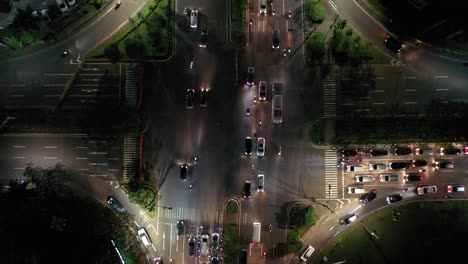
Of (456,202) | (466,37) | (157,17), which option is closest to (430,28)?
(466,37)

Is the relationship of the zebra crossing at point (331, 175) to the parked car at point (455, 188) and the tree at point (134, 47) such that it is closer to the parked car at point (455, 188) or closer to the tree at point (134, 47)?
the parked car at point (455, 188)

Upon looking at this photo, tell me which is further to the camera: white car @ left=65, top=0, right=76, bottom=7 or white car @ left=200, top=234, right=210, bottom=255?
white car @ left=65, top=0, right=76, bottom=7

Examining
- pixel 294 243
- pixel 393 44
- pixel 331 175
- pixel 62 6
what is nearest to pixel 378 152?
pixel 331 175

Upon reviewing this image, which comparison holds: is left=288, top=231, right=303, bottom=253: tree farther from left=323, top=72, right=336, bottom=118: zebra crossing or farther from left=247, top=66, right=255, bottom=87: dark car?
left=247, top=66, right=255, bottom=87: dark car

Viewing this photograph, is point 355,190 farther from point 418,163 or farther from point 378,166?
point 418,163

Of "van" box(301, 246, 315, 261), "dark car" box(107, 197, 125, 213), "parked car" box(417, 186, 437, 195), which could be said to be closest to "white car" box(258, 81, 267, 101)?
"van" box(301, 246, 315, 261)

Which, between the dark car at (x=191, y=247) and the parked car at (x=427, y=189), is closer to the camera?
the dark car at (x=191, y=247)

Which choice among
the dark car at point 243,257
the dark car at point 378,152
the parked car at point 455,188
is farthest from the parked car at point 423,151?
the dark car at point 243,257

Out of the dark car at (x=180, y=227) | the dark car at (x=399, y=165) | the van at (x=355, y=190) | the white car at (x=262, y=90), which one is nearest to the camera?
the dark car at (x=180, y=227)
